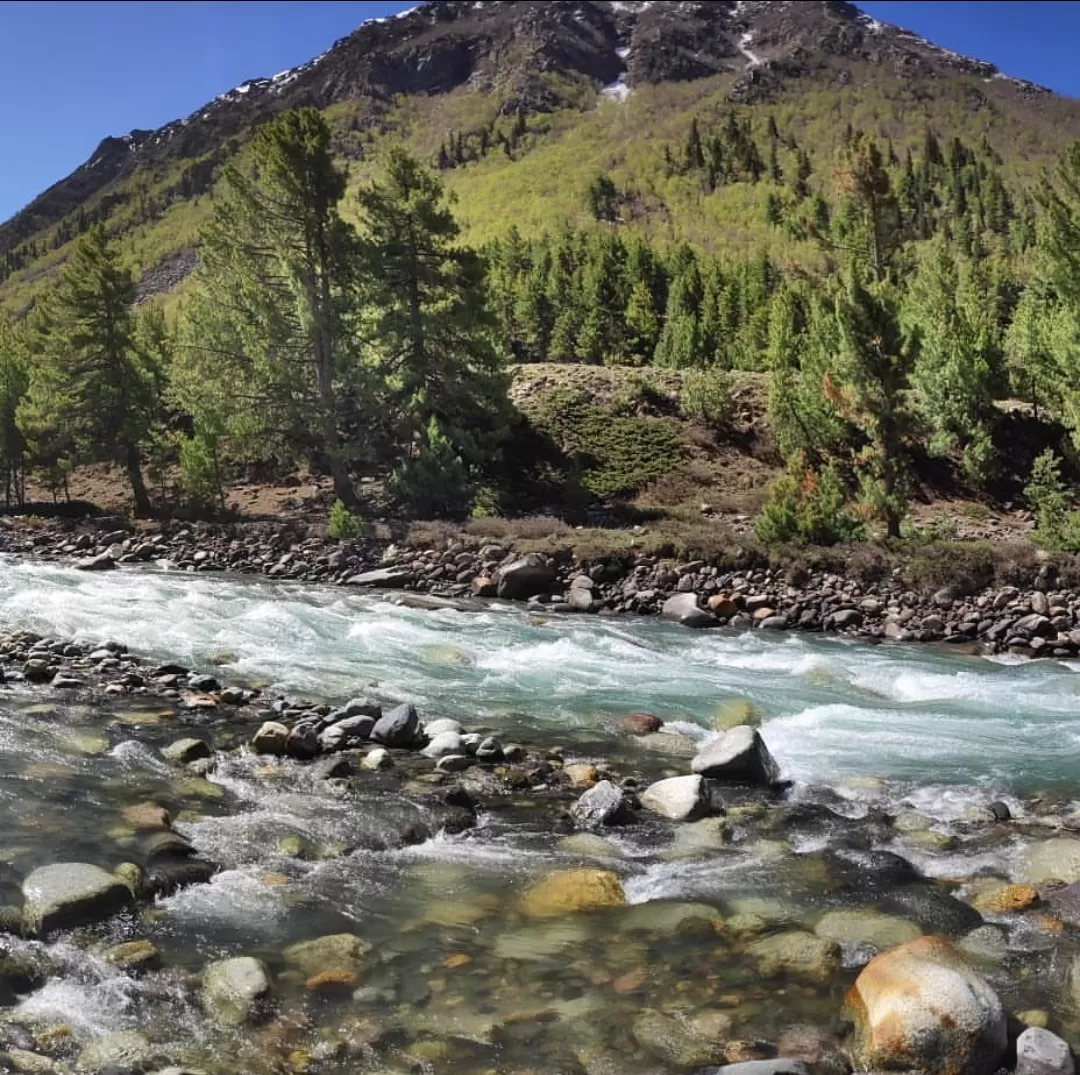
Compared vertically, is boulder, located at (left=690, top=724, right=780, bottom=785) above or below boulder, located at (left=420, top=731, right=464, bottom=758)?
above

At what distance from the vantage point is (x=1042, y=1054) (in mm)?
4828

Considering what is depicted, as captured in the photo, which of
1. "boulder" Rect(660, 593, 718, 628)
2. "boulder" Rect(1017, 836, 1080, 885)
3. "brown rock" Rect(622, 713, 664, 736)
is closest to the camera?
"boulder" Rect(1017, 836, 1080, 885)

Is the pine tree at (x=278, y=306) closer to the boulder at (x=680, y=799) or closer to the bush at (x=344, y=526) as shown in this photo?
the bush at (x=344, y=526)

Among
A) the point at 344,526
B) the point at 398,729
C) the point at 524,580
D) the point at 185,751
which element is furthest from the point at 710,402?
the point at 185,751

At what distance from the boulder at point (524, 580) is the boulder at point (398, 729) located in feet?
36.7

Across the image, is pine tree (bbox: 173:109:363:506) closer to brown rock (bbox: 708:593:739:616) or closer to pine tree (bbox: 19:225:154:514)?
pine tree (bbox: 19:225:154:514)

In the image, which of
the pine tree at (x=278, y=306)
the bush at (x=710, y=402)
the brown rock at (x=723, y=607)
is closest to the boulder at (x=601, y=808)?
the brown rock at (x=723, y=607)

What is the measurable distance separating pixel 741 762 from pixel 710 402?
31094 mm

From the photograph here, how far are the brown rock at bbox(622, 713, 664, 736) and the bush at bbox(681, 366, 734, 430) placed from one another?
28.6 m

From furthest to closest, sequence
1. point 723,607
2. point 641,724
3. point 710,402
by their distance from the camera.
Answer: point 710,402 → point 723,607 → point 641,724

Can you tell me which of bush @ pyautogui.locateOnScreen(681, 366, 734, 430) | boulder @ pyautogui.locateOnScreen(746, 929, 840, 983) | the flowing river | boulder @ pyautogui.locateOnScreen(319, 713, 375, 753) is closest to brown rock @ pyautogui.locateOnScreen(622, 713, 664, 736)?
the flowing river

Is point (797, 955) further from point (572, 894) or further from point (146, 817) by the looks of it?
point (146, 817)

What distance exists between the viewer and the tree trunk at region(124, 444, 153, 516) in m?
33.6

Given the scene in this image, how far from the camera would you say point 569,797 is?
890 centimetres
